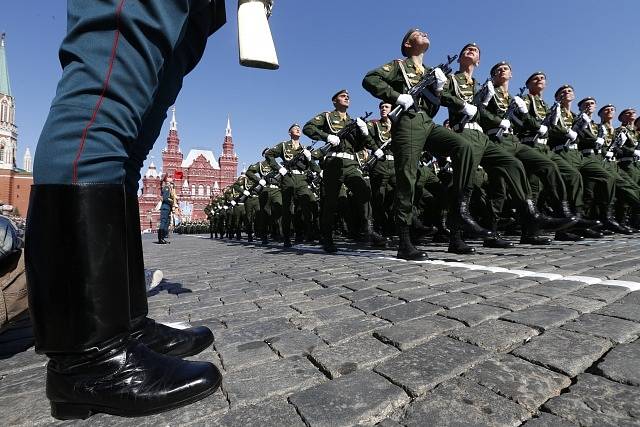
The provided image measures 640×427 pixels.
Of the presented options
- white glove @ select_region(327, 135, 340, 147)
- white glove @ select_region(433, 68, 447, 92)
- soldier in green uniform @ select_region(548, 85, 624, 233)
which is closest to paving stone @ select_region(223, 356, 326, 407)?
white glove @ select_region(433, 68, 447, 92)

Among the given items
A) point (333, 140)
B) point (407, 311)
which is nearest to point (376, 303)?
point (407, 311)

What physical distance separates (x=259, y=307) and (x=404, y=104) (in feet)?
9.48

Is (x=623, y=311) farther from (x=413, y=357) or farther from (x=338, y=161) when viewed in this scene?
(x=338, y=161)

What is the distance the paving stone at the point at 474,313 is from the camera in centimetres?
150

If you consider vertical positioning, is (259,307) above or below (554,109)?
below

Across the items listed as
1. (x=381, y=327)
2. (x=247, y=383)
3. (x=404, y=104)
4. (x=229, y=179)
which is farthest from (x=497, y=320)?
(x=229, y=179)

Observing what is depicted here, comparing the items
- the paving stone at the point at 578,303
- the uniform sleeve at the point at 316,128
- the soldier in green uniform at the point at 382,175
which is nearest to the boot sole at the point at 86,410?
the paving stone at the point at 578,303

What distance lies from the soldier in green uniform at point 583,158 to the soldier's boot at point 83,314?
7.18 meters

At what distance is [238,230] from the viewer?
48.0 feet

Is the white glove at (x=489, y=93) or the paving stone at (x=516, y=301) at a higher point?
the white glove at (x=489, y=93)

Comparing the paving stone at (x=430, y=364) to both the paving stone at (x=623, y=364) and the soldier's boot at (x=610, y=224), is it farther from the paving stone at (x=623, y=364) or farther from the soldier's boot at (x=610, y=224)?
the soldier's boot at (x=610, y=224)

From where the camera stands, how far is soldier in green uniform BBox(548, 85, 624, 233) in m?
6.35

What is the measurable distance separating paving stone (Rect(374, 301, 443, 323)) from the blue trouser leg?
1.24 metres

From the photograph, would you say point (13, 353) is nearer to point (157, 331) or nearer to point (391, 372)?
point (157, 331)
